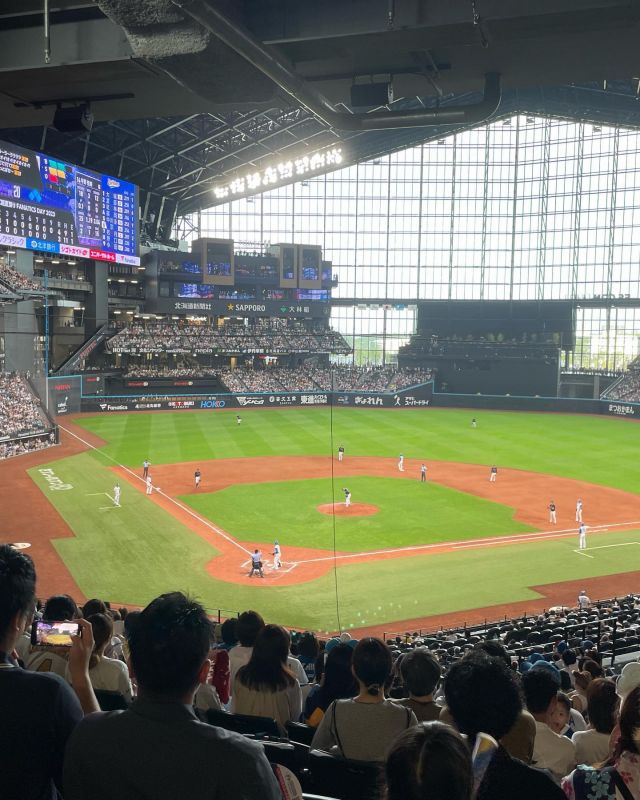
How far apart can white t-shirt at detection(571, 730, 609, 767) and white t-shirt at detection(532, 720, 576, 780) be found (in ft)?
0.92

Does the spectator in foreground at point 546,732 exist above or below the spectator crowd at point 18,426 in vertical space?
above

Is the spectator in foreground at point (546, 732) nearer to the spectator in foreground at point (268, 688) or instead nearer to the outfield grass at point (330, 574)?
the spectator in foreground at point (268, 688)

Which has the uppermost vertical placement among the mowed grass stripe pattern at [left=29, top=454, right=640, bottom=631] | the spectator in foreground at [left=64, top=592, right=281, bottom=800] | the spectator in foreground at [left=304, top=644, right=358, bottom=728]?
the spectator in foreground at [left=64, top=592, right=281, bottom=800]

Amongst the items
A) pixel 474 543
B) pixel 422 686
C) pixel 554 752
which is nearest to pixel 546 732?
pixel 554 752

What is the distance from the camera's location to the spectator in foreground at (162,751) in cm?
238

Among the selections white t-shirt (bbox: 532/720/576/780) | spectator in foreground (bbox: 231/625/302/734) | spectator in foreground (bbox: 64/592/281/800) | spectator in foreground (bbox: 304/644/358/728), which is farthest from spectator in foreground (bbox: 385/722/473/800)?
spectator in foreground (bbox: 304/644/358/728)

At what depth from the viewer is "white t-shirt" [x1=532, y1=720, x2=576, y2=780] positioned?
4922mm

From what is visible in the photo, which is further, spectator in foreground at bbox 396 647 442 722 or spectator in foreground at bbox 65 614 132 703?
spectator in foreground at bbox 65 614 132 703

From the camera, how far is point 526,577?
24453 mm

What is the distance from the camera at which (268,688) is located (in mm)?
5703

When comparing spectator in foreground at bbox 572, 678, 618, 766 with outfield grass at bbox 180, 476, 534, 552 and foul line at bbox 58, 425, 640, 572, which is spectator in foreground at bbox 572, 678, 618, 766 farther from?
outfield grass at bbox 180, 476, 534, 552

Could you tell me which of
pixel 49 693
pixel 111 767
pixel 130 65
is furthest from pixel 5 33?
pixel 111 767

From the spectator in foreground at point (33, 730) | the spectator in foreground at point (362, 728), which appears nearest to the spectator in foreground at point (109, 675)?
the spectator in foreground at point (362, 728)

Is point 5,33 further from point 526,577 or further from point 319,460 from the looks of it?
point 319,460
